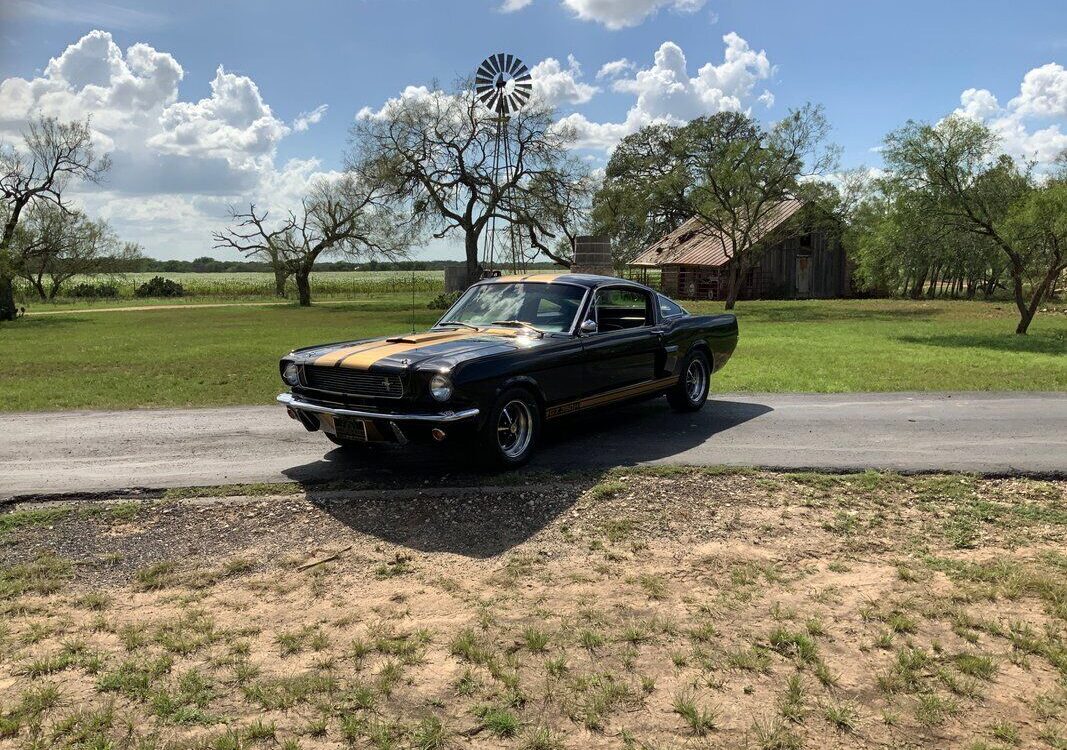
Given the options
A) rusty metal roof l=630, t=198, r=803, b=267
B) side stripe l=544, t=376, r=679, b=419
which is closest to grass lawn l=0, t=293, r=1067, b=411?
side stripe l=544, t=376, r=679, b=419

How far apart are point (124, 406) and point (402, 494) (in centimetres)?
629

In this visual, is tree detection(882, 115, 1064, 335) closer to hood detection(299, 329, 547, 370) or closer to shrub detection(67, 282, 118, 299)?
hood detection(299, 329, 547, 370)

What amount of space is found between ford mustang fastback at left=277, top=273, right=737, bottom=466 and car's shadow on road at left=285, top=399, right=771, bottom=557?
12.2 inches

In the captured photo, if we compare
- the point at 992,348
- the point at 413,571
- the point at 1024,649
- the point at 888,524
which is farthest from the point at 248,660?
the point at 992,348

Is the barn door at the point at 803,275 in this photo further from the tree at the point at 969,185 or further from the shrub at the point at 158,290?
the shrub at the point at 158,290

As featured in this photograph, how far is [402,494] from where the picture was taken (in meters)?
5.65

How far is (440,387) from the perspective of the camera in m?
5.59

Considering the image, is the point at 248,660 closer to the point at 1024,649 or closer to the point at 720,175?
the point at 1024,649

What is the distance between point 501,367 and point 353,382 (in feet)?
3.78

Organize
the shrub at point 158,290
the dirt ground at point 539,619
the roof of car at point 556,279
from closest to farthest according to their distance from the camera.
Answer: the dirt ground at point 539,619, the roof of car at point 556,279, the shrub at point 158,290

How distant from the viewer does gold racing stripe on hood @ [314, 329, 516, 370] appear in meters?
5.90

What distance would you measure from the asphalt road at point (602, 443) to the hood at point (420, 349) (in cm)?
97

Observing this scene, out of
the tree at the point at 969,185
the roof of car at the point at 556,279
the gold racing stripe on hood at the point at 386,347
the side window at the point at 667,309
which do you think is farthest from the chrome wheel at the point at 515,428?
the tree at the point at 969,185

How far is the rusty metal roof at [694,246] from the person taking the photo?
44.5m
